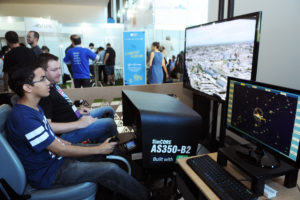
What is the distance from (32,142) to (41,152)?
11 centimetres

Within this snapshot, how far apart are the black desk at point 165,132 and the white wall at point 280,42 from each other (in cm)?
102

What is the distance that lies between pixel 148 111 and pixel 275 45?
133 centimetres

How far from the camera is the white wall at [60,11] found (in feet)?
33.4

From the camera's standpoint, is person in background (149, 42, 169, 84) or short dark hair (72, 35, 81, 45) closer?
short dark hair (72, 35, 81, 45)

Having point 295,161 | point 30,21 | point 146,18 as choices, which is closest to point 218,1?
point 295,161

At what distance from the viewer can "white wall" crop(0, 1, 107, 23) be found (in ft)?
33.4

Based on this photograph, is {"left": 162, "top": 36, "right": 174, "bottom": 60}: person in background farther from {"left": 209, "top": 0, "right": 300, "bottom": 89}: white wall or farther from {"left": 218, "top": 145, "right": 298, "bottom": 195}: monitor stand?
{"left": 218, "top": 145, "right": 298, "bottom": 195}: monitor stand

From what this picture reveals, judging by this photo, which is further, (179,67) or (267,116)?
(179,67)

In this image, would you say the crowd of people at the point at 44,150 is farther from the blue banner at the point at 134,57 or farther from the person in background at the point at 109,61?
the person in background at the point at 109,61

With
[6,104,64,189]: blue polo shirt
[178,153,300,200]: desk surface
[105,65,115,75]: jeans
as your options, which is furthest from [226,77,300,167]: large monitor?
[105,65,115,75]: jeans

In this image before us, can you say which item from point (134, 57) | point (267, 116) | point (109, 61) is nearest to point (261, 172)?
point (267, 116)

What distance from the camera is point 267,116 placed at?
39.6 inches

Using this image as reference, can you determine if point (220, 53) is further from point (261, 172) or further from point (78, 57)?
point (78, 57)

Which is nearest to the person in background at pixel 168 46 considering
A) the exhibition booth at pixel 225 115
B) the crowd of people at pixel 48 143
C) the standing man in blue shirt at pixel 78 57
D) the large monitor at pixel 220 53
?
the standing man in blue shirt at pixel 78 57
